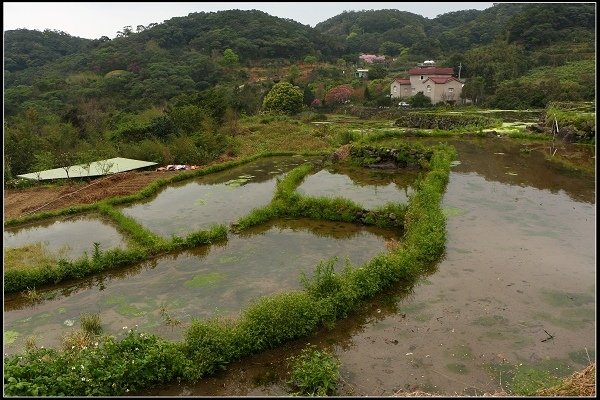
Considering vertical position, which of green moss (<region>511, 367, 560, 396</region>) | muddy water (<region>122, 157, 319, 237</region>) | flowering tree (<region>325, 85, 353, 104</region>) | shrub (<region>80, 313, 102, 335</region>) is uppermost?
flowering tree (<region>325, 85, 353, 104</region>)

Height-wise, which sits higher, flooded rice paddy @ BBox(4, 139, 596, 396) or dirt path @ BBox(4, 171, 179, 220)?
dirt path @ BBox(4, 171, 179, 220)

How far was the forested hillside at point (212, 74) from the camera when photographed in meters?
24.4

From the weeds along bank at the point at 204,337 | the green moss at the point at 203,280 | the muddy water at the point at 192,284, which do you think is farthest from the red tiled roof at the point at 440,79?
the green moss at the point at 203,280

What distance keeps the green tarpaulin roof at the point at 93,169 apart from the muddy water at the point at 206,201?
3.23 meters

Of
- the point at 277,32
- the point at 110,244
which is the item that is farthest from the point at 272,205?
the point at 277,32

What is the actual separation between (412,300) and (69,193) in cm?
1443

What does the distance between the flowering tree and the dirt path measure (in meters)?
30.1

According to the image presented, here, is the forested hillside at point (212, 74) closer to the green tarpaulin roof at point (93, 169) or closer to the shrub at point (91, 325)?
the green tarpaulin roof at point (93, 169)

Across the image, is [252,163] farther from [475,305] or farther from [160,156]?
[475,305]

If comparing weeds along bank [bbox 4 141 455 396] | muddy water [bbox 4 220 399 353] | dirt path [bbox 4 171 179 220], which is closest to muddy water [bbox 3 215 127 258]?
dirt path [bbox 4 171 179 220]

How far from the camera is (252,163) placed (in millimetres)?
23594

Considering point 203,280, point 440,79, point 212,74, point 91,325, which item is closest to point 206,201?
point 203,280

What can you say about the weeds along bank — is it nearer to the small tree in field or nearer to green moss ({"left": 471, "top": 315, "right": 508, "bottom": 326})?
green moss ({"left": 471, "top": 315, "right": 508, "bottom": 326})

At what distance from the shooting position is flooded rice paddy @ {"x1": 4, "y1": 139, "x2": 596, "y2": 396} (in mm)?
6711
